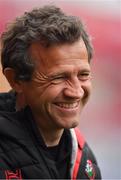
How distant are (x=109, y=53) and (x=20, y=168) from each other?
1.52 metres

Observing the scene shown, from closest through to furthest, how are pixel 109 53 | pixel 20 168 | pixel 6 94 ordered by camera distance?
pixel 20 168, pixel 6 94, pixel 109 53

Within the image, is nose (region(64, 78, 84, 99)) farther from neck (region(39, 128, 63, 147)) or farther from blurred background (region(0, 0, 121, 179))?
blurred background (region(0, 0, 121, 179))

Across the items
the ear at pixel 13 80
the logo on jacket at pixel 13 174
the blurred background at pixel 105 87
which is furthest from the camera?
the blurred background at pixel 105 87

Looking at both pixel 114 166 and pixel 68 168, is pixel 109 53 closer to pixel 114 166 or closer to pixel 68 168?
pixel 114 166

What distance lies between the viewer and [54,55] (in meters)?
1.39

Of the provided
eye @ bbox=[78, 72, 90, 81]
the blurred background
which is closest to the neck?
eye @ bbox=[78, 72, 90, 81]

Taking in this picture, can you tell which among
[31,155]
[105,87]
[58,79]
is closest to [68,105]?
[58,79]

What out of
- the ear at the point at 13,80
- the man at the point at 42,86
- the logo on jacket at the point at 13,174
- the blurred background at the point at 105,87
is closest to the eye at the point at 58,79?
the man at the point at 42,86

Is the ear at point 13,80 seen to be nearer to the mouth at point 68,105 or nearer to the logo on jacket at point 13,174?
the mouth at point 68,105

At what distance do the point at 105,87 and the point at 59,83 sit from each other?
1.40 meters

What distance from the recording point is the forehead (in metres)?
1.39

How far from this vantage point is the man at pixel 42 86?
1.39 meters

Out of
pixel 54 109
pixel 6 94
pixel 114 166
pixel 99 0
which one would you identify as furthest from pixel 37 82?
pixel 114 166

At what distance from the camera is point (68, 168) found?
5.04 feet
